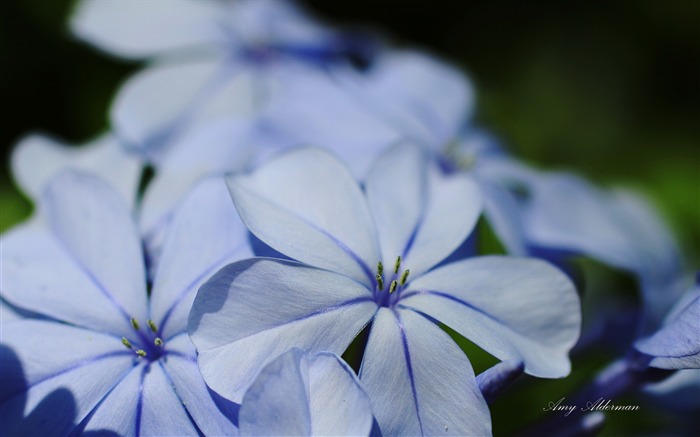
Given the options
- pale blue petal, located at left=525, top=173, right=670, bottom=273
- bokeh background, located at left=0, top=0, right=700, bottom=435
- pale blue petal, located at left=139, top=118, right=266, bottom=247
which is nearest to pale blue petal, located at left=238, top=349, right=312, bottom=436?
pale blue petal, located at left=139, top=118, right=266, bottom=247

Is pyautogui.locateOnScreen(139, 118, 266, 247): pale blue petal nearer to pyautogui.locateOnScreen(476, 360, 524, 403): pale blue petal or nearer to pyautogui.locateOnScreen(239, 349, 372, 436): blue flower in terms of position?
pyautogui.locateOnScreen(239, 349, 372, 436): blue flower

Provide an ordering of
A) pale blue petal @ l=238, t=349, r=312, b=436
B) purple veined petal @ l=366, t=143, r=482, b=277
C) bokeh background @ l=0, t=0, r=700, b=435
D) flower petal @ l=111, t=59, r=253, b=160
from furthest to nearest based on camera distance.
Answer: bokeh background @ l=0, t=0, r=700, b=435 < flower petal @ l=111, t=59, r=253, b=160 < purple veined petal @ l=366, t=143, r=482, b=277 < pale blue petal @ l=238, t=349, r=312, b=436

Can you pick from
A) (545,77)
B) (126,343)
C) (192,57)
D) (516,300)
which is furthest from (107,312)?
(545,77)

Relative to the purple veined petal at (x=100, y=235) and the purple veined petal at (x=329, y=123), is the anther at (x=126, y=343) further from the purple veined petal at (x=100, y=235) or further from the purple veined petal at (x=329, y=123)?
the purple veined petal at (x=329, y=123)

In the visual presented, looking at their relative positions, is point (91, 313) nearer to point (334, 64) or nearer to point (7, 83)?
point (334, 64)

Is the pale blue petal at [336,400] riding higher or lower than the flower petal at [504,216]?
lower

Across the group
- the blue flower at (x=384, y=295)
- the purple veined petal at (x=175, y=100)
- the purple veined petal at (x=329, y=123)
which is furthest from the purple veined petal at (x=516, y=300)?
the purple veined petal at (x=175, y=100)

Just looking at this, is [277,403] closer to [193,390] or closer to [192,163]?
[193,390]
